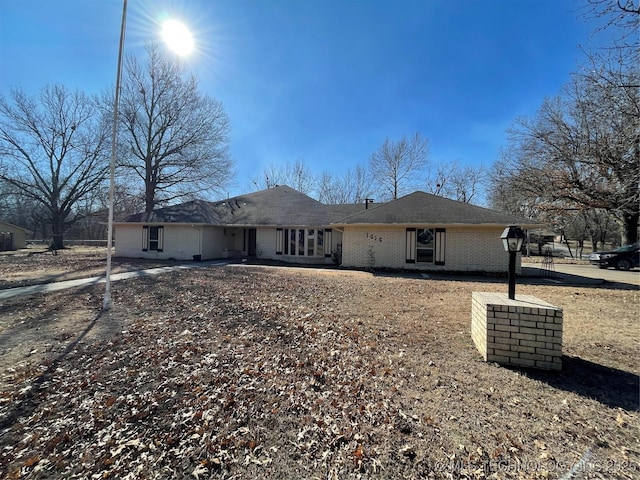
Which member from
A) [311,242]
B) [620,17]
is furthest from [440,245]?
[620,17]

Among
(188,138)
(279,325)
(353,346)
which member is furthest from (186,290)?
(188,138)

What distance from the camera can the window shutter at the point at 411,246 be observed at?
14258 mm

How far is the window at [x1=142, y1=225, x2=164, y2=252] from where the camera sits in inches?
736

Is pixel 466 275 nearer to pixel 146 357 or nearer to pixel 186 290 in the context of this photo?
pixel 186 290

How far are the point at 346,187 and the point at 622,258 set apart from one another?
25.4m

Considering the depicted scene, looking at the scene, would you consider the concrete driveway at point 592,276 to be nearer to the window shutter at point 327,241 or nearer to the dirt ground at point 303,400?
the dirt ground at point 303,400

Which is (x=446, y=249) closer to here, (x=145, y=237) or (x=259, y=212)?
(x=259, y=212)

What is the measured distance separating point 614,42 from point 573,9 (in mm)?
1697

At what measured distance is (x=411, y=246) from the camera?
14.3m

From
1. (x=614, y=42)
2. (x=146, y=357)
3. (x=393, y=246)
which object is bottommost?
(x=146, y=357)

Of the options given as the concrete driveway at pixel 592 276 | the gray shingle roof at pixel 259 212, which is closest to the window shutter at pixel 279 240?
the gray shingle roof at pixel 259 212

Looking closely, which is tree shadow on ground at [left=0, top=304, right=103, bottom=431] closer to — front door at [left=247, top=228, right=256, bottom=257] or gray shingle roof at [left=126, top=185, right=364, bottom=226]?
gray shingle roof at [left=126, top=185, right=364, bottom=226]

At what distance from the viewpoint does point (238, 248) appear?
67.8ft

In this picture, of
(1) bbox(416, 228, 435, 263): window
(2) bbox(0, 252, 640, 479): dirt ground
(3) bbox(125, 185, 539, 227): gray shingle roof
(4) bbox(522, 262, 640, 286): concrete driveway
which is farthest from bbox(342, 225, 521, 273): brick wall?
(2) bbox(0, 252, 640, 479): dirt ground
